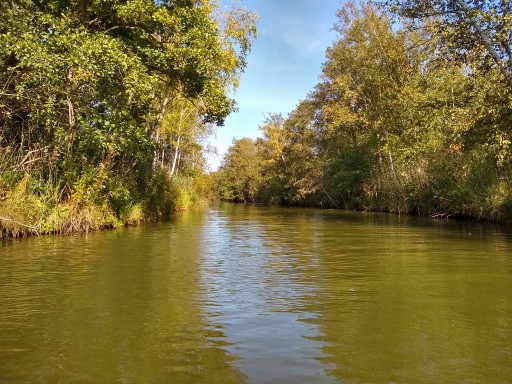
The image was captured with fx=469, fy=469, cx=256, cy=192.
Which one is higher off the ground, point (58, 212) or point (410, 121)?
point (410, 121)

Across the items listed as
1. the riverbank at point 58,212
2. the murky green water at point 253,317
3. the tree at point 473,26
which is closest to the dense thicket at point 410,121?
the tree at point 473,26

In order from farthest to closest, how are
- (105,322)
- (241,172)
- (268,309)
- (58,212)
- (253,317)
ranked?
(241,172)
(58,212)
(268,309)
(253,317)
(105,322)

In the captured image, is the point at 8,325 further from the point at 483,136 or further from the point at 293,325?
the point at 483,136

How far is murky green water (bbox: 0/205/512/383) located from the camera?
4.19m

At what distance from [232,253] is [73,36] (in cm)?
701

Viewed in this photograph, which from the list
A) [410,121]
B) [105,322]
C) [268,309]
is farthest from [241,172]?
[105,322]

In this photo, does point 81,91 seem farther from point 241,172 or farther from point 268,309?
point 241,172

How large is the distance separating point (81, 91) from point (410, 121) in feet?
62.9

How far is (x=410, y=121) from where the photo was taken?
27.3 metres

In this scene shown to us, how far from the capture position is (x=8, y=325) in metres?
5.45

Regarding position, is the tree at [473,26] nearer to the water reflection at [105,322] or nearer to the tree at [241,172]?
the water reflection at [105,322]

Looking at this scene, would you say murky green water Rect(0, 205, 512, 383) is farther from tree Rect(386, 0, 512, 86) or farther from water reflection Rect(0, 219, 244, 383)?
tree Rect(386, 0, 512, 86)

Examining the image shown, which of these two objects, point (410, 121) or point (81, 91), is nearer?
point (81, 91)

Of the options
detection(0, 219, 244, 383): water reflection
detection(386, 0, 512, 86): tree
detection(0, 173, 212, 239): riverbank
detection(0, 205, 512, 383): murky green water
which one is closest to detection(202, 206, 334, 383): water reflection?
detection(0, 205, 512, 383): murky green water
